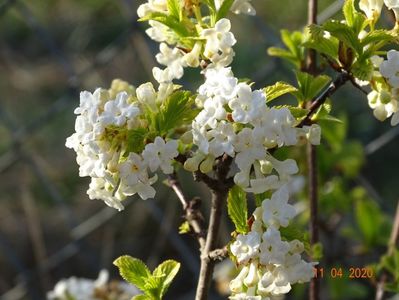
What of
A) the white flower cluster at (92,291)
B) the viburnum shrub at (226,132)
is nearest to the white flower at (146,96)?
the viburnum shrub at (226,132)

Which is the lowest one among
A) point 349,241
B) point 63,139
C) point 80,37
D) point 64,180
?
point 349,241

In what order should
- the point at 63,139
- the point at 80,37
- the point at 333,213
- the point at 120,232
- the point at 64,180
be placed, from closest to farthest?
the point at 333,213, the point at 120,232, the point at 64,180, the point at 63,139, the point at 80,37

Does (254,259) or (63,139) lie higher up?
(63,139)

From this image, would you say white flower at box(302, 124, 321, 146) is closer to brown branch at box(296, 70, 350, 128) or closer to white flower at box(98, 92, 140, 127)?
brown branch at box(296, 70, 350, 128)

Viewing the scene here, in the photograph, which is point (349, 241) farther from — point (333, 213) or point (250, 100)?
point (250, 100)

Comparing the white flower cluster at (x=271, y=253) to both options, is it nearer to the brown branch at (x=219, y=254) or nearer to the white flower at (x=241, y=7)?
the brown branch at (x=219, y=254)

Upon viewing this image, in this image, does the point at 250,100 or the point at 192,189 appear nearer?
the point at 250,100

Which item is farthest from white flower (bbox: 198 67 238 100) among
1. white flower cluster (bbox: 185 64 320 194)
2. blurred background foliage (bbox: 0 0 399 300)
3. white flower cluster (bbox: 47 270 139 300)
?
blurred background foliage (bbox: 0 0 399 300)

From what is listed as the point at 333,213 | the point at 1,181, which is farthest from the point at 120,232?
the point at 333,213
